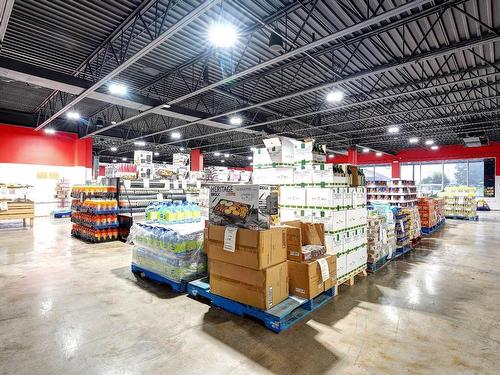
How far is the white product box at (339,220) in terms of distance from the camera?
3977mm

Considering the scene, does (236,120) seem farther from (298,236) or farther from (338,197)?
(298,236)

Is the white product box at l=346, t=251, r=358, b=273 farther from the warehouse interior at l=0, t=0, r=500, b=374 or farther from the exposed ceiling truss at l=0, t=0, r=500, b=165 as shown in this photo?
the exposed ceiling truss at l=0, t=0, r=500, b=165

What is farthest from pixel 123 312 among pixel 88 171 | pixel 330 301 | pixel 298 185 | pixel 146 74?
pixel 88 171

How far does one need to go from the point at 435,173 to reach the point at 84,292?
2477 centimetres

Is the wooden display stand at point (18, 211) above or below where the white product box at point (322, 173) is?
below

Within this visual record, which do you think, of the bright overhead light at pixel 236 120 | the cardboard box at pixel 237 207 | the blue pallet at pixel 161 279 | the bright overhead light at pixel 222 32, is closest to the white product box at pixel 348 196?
the cardboard box at pixel 237 207

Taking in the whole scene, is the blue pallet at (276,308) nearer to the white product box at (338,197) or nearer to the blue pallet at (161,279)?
the blue pallet at (161,279)

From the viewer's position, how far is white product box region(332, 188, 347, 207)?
4027 mm

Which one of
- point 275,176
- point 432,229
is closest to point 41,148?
point 275,176

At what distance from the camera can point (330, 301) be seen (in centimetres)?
373

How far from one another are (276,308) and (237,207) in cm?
119

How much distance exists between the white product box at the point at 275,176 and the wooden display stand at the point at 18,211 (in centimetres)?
1008

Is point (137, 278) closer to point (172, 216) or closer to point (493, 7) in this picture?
point (172, 216)

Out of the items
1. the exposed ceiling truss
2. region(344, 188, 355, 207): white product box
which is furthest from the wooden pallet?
the exposed ceiling truss
